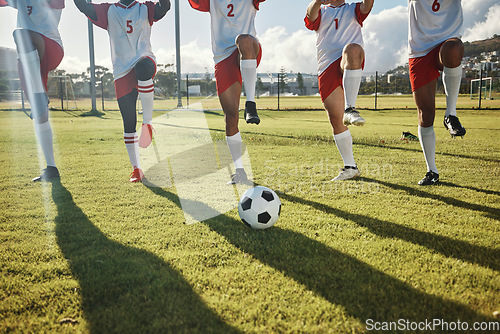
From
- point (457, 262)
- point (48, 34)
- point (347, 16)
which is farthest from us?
point (48, 34)

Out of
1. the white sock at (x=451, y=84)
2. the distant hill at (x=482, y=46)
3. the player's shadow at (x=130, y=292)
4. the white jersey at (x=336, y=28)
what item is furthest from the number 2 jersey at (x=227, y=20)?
the distant hill at (x=482, y=46)

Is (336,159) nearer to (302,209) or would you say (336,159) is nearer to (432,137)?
(432,137)

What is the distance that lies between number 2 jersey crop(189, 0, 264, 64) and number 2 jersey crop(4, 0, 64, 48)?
207 centimetres

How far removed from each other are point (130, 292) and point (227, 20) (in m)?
3.67

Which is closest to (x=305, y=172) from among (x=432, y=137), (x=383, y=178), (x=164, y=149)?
(x=383, y=178)

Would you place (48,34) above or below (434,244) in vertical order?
above

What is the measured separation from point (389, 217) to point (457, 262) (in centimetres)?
95

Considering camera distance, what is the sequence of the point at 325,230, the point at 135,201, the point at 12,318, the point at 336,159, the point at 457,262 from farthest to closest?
1. the point at 336,159
2. the point at 135,201
3. the point at 325,230
4. the point at 457,262
5. the point at 12,318

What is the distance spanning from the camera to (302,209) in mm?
3441

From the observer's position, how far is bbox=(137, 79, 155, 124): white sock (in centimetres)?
482

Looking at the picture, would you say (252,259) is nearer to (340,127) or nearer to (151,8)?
(340,127)

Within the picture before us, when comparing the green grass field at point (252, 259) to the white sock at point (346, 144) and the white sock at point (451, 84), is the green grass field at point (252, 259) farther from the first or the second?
the white sock at point (451, 84)

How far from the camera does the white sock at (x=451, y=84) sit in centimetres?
413

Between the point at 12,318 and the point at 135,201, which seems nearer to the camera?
the point at 12,318
